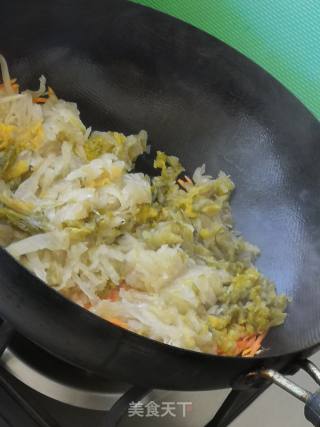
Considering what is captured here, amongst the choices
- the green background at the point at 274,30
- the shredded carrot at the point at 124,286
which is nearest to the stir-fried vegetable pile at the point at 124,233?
the shredded carrot at the point at 124,286

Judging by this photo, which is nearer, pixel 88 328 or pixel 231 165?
pixel 88 328

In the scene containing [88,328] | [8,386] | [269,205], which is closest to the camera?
[88,328]

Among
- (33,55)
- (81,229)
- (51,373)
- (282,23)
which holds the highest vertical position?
(282,23)

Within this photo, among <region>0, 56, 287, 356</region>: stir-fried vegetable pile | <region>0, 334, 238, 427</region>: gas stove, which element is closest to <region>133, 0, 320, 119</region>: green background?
<region>0, 56, 287, 356</region>: stir-fried vegetable pile

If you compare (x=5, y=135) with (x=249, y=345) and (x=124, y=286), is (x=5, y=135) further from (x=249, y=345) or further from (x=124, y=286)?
(x=249, y=345)

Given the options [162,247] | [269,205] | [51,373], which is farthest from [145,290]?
[269,205]

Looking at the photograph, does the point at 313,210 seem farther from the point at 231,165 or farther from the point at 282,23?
the point at 282,23

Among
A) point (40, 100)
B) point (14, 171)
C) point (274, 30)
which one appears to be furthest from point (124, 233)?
point (274, 30)
